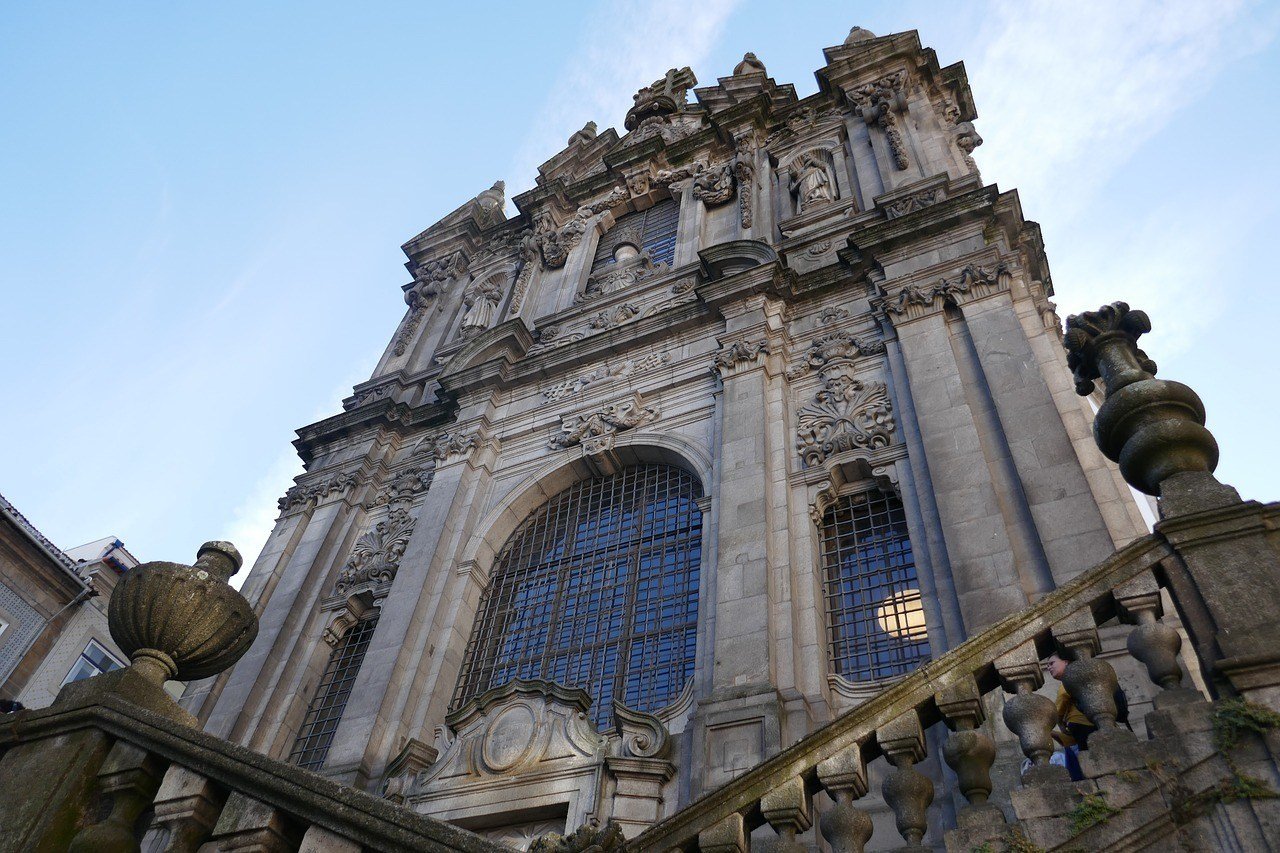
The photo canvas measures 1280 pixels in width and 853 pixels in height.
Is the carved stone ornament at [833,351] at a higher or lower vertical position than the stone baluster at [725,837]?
higher

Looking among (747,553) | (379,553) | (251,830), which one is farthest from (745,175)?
(251,830)

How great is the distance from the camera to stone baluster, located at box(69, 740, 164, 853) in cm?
478

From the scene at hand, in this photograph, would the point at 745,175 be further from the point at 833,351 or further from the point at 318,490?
the point at 318,490

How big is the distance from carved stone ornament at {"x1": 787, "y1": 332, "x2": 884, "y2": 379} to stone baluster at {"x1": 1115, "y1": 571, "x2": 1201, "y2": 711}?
8.69 meters

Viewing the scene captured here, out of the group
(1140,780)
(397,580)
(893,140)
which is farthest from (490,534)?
(1140,780)

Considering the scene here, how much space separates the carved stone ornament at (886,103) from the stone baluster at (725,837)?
14.7 metres

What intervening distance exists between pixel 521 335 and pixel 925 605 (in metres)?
10.5

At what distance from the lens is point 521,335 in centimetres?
1781

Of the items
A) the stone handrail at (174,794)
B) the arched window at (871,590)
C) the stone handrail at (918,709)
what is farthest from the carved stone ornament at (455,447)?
the stone handrail at (918,709)

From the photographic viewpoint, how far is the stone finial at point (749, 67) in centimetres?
2334

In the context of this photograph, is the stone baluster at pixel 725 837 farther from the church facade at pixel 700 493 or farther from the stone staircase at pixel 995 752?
the church facade at pixel 700 493

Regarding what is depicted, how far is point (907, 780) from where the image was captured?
4211 mm

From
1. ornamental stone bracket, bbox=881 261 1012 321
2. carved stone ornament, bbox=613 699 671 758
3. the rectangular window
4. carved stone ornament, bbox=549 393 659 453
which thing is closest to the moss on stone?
carved stone ornament, bbox=613 699 671 758

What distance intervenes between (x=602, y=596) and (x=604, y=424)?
3096 millimetres
